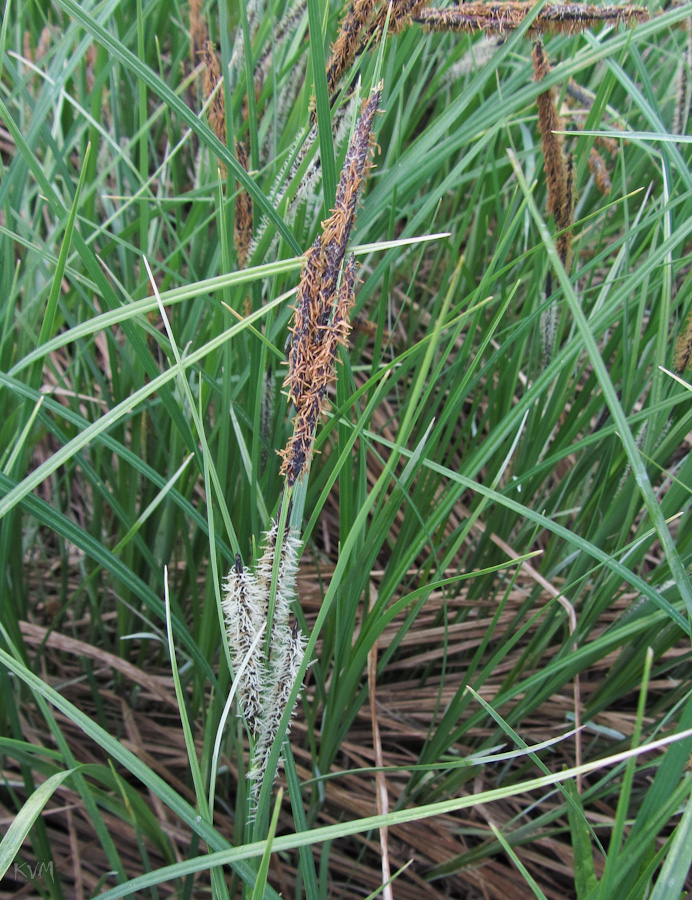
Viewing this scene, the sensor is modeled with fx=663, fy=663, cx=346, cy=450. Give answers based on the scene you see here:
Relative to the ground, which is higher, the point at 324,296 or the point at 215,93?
the point at 215,93

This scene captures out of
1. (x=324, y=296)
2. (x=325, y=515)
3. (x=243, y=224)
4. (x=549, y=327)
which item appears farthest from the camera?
(x=325, y=515)

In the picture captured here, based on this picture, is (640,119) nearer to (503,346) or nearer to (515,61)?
(515,61)

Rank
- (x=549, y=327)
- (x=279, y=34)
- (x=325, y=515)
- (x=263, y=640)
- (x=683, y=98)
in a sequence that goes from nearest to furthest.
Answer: (x=263, y=640) < (x=279, y=34) < (x=549, y=327) < (x=683, y=98) < (x=325, y=515)

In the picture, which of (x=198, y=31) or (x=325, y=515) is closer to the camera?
(x=198, y=31)

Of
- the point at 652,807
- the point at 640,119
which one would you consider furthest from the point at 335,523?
the point at 640,119

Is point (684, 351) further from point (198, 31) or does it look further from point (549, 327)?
point (198, 31)

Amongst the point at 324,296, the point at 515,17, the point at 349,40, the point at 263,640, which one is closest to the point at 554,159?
the point at 515,17

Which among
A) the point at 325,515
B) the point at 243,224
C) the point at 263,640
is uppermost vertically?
the point at 243,224
